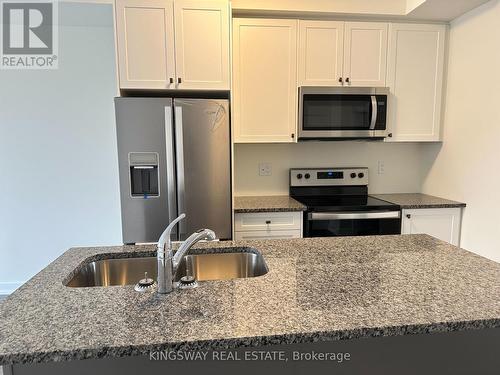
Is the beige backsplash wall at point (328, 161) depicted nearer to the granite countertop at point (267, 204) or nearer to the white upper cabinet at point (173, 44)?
the granite countertop at point (267, 204)

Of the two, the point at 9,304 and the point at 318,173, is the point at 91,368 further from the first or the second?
the point at 318,173

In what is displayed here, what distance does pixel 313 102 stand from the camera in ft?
8.75

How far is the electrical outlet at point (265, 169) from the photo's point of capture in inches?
120

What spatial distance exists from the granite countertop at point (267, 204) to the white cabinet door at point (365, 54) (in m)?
1.14

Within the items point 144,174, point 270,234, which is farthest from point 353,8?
point 144,174

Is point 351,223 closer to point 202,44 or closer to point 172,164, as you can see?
point 172,164

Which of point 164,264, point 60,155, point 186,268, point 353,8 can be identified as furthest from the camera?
point 60,155

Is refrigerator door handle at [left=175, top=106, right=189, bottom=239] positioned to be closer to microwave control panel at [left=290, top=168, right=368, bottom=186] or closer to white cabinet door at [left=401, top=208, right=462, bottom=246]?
microwave control panel at [left=290, top=168, right=368, bottom=186]

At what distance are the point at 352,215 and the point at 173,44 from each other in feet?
6.18

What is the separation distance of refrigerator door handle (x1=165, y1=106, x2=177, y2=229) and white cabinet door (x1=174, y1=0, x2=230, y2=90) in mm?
308

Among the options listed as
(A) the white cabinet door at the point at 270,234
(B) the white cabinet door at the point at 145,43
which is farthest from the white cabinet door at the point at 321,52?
(A) the white cabinet door at the point at 270,234

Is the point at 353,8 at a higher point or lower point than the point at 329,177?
higher

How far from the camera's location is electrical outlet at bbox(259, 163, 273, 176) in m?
3.06

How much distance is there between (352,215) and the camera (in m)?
2.53
